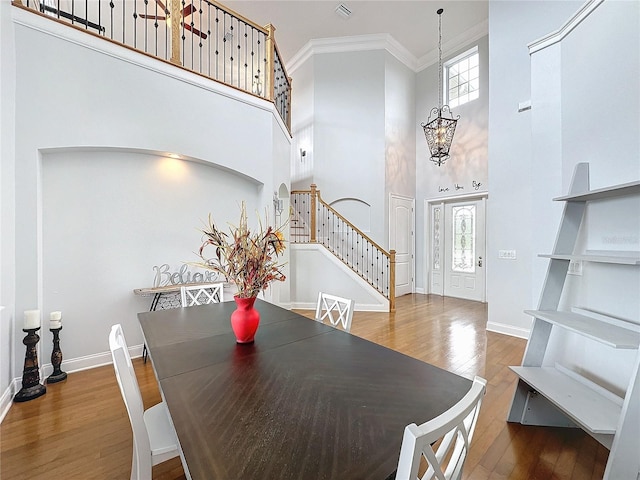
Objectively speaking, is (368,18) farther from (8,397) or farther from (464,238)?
(8,397)

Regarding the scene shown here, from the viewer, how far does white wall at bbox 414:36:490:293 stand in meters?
5.85

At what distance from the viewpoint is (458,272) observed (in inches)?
252

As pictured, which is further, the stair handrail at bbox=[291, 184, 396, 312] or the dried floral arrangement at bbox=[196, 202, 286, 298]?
the stair handrail at bbox=[291, 184, 396, 312]

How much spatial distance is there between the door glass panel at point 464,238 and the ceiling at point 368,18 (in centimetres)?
376

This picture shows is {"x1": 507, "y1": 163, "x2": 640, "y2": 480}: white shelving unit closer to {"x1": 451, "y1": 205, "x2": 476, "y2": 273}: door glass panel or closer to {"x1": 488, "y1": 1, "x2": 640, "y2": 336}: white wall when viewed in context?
{"x1": 488, "y1": 1, "x2": 640, "y2": 336}: white wall

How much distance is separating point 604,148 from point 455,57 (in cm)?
577

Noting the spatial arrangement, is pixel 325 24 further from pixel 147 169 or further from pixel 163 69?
pixel 147 169

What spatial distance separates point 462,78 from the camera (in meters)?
6.34

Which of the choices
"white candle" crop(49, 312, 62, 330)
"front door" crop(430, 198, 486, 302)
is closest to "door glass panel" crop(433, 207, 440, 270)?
"front door" crop(430, 198, 486, 302)

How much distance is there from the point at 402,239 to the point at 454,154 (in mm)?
2179

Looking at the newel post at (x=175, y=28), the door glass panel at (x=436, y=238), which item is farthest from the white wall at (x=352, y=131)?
the newel post at (x=175, y=28)

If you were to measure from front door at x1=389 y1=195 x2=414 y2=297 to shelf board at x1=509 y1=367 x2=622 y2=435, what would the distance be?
4528 millimetres

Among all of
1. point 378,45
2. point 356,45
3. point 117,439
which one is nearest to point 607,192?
point 117,439

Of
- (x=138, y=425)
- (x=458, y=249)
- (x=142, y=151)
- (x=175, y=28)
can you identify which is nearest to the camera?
(x=138, y=425)
